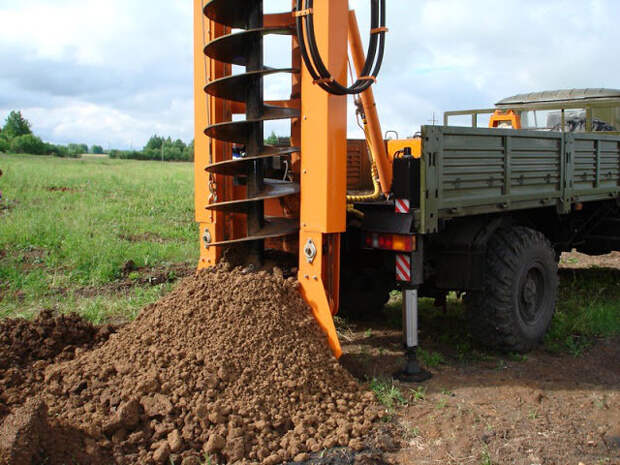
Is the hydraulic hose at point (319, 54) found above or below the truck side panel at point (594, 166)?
above

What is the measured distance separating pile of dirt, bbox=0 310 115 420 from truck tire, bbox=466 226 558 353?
9.23ft

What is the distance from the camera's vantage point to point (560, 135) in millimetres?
5414

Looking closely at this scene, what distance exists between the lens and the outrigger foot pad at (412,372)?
427 centimetres

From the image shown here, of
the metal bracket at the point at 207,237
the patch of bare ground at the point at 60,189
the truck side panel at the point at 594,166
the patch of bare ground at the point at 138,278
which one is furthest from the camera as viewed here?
the patch of bare ground at the point at 60,189

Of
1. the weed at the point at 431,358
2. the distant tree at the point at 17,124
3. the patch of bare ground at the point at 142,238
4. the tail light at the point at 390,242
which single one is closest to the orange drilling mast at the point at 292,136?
the tail light at the point at 390,242

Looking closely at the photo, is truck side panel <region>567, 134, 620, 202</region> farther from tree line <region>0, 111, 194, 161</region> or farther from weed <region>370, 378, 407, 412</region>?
tree line <region>0, 111, 194, 161</region>

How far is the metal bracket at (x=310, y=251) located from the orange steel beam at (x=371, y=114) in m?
1.03

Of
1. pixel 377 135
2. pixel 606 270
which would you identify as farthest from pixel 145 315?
pixel 606 270

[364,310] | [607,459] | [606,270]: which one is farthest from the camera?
[606,270]

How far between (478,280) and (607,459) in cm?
161

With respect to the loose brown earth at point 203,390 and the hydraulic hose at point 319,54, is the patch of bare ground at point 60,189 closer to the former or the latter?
the loose brown earth at point 203,390

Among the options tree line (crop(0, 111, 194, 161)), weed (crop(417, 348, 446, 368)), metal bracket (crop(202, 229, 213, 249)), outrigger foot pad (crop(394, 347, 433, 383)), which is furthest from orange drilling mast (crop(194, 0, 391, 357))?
tree line (crop(0, 111, 194, 161))

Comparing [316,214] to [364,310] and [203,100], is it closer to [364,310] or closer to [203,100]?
[203,100]

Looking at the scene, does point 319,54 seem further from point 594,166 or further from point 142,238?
point 142,238
